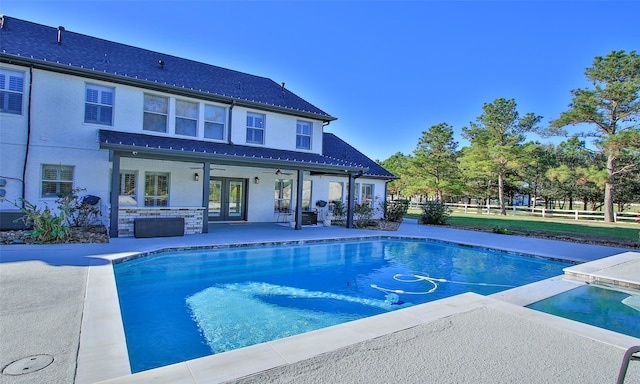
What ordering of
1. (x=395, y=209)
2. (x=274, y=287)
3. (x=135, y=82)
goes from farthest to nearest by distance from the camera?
1. (x=395, y=209)
2. (x=135, y=82)
3. (x=274, y=287)

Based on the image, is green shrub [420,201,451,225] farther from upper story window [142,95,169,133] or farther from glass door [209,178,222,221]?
upper story window [142,95,169,133]

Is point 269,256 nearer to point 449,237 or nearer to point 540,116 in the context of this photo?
point 449,237

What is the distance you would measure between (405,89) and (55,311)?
1071 inches

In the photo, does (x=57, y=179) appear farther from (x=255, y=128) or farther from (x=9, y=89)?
(x=255, y=128)

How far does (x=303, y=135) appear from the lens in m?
17.2

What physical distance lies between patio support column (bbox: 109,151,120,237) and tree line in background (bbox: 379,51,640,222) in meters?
29.0

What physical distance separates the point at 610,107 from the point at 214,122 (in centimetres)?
2808

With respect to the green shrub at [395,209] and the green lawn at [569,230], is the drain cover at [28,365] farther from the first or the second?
the green shrub at [395,209]

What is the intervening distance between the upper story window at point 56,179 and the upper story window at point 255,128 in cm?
686

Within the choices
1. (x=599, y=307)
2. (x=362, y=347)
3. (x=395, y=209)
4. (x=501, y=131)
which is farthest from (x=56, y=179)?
(x=501, y=131)

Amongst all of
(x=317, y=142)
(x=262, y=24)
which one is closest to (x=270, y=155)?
(x=317, y=142)

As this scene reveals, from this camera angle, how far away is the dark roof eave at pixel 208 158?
1066 centimetres

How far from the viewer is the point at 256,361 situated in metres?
3.19

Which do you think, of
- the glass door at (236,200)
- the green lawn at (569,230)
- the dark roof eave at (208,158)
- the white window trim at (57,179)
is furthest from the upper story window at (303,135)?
the green lawn at (569,230)
